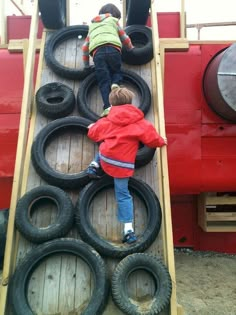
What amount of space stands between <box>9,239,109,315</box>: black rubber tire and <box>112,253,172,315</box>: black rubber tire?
0.35ft

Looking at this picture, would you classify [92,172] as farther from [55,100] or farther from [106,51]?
[106,51]

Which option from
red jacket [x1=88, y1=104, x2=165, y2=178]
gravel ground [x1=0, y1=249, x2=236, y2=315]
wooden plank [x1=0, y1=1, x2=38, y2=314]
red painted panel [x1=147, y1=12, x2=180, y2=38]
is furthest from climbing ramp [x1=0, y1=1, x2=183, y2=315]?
red painted panel [x1=147, y1=12, x2=180, y2=38]

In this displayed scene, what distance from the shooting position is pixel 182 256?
543 cm

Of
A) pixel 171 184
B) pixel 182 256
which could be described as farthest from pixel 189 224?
pixel 171 184

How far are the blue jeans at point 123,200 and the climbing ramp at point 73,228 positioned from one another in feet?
0.56

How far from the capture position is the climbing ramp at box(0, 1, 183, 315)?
314 cm

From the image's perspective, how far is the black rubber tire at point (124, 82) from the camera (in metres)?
4.23

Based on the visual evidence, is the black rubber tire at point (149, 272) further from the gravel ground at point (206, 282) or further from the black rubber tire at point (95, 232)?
Result: the gravel ground at point (206, 282)

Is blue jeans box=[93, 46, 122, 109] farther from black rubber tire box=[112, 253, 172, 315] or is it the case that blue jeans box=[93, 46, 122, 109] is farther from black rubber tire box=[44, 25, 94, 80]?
black rubber tire box=[112, 253, 172, 315]

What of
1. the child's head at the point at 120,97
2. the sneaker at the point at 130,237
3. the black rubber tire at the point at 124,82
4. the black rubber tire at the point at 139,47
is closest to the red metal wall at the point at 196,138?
the black rubber tire at the point at 139,47

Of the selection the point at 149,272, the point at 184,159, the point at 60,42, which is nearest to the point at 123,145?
the point at 149,272

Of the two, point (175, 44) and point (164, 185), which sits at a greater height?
point (175, 44)

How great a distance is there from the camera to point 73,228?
3.54m

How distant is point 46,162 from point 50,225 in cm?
67
